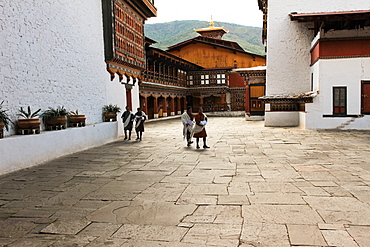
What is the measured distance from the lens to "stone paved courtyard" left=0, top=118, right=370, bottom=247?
3.24 meters

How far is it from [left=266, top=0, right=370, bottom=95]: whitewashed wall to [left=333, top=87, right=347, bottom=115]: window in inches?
113

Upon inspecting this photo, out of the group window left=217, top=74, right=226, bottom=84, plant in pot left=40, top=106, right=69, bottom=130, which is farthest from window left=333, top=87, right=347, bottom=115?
window left=217, top=74, right=226, bottom=84

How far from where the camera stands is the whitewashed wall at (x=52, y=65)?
702 cm

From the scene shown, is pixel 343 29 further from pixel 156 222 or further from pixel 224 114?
pixel 224 114

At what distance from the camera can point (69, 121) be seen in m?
9.52

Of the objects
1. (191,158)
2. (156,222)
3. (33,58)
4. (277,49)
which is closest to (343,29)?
(277,49)

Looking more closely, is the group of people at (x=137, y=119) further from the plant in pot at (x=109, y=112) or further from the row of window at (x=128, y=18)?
the row of window at (x=128, y=18)

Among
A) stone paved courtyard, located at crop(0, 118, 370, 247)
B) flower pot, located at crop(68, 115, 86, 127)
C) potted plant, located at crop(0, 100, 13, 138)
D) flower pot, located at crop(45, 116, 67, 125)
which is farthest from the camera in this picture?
flower pot, located at crop(68, 115, 86, 127)

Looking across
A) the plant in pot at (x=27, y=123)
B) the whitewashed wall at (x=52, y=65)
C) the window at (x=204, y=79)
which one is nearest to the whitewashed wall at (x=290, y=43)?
the whitewashed wall at (x=52, y=65)

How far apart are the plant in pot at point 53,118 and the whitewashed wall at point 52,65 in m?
0.19

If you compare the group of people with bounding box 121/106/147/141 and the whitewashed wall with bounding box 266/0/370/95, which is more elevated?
the whitewashed wall with bounding box 266/0/370/95

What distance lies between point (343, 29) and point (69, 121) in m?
12.2

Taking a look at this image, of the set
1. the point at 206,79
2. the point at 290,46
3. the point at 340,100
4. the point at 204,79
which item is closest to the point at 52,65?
the point at 340,100

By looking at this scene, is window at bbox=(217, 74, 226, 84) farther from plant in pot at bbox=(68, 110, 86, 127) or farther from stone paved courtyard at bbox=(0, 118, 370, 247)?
stone paved courtyard at bbox=(0, 118, 370, 247)
